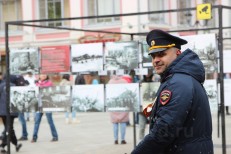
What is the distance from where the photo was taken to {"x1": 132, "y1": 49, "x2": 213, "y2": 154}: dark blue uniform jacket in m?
3.14

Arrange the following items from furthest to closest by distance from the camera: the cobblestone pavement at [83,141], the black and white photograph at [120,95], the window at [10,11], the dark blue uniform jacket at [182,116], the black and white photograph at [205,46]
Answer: the window at [10,11] → the cobblestone pavement at [83,141] → the black and white photograph at [120,95] → the black and white photograph at [205,46] → the dark blue uniform jacket at [182,116]

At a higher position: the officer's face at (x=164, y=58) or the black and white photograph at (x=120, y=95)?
the officer's face at (x=164, y=58)

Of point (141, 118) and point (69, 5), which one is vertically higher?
point (69, 5)

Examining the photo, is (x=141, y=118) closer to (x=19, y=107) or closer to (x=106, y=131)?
(x=19, y=107)

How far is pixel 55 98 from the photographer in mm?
8617

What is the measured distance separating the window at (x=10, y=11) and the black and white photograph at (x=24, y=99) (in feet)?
76.8

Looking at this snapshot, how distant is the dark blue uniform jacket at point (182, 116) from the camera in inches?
124

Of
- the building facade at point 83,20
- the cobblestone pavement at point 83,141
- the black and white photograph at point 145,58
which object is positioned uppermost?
the building facade at point 83,20

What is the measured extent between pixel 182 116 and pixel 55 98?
222 inches

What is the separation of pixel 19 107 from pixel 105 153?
220cm

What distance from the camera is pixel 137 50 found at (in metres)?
8.48

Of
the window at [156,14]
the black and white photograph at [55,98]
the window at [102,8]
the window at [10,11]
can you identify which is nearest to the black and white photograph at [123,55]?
the black and white photograph at [55,98]

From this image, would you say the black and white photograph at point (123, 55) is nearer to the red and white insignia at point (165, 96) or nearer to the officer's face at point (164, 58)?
the officer's face at point (164, 58)

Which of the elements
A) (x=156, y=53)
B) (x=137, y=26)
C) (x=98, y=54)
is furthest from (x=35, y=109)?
(x=137, y=26)
